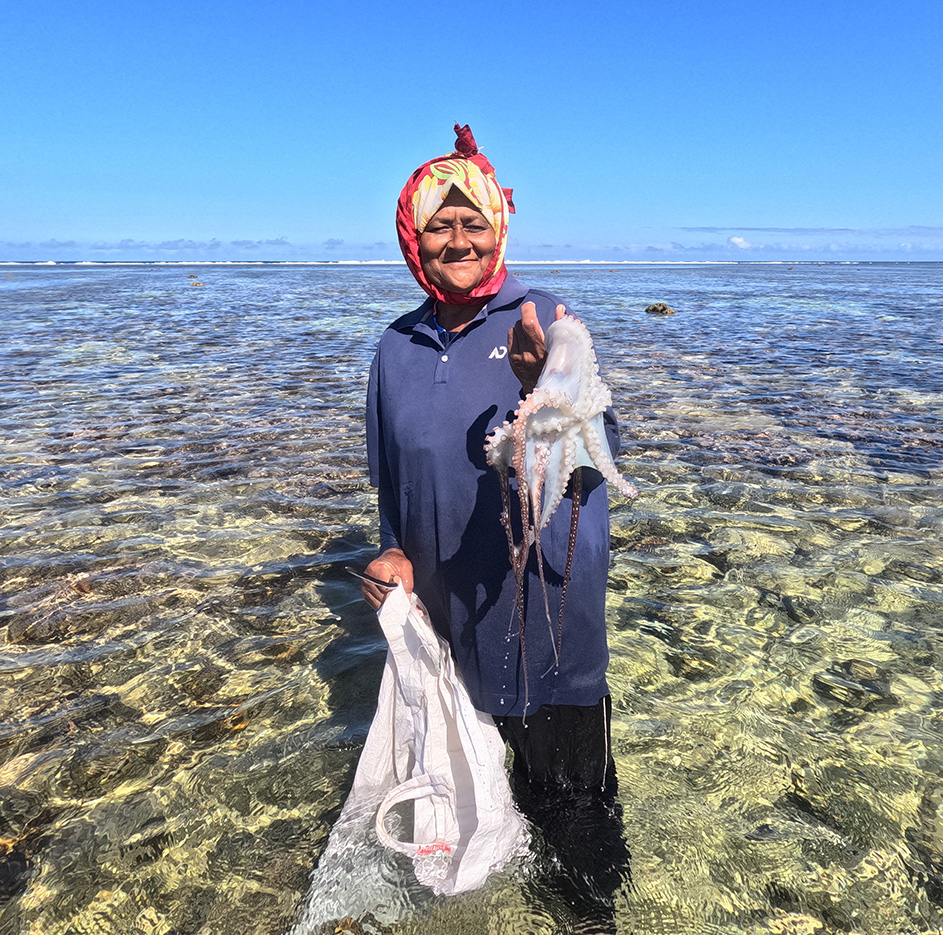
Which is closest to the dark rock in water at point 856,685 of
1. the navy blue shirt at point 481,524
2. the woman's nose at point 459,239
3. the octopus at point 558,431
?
the navy blue shirt at point 481,524

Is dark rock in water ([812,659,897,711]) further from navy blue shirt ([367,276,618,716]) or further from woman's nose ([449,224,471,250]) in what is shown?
woman's nose ([449,224,471,250])

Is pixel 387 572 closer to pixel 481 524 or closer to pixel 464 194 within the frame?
pixel 481 524

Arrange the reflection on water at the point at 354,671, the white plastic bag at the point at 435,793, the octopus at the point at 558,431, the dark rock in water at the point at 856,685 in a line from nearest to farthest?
the octopus at the point at 558,431
the white plastic bag at the point at 435,793
the reflection on water at the point at 354,671
the dark rock in water at the point at 856,685

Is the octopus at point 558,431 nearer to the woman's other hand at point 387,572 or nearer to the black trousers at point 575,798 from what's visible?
the woman's other hand at point 387,572

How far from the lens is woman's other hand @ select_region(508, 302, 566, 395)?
7.37 feet

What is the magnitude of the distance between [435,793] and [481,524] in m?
1.25

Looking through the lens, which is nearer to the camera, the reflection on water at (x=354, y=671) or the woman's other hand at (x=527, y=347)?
the woman's other hand at (x=527, y=347)

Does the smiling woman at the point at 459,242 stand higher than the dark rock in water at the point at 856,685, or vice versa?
the smiling woman at the point at 459,242

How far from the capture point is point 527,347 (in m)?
2.32

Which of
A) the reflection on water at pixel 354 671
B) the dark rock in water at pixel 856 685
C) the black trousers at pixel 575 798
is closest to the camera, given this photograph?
the black trousers at pixel 575 798

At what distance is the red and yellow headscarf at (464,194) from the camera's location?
9.15ft

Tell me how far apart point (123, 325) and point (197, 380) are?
13276mm

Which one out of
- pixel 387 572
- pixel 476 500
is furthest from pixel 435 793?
pixel 476 500

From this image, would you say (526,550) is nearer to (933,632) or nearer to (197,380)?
(933,632)
